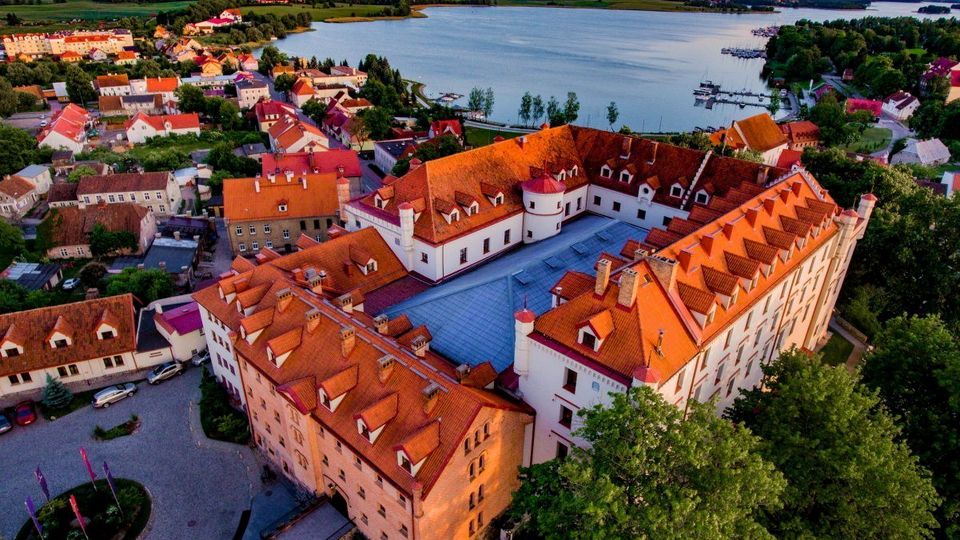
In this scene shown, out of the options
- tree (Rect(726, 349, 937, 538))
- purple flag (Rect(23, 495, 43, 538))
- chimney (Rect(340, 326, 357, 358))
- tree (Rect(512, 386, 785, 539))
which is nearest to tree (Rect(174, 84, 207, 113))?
purple flag (Rect(23, 495, 43, 538))

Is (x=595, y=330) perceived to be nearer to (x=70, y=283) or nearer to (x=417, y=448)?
(x=417, y=448)

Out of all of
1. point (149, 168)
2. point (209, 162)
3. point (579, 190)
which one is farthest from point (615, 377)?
point (149, 168)

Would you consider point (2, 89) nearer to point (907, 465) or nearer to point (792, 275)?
point (792, 275)

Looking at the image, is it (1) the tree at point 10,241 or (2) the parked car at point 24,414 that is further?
(1) the tree at point 10,241

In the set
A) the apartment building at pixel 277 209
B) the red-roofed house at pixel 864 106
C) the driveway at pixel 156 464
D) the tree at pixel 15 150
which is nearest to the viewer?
the driveway at pixel 156 464

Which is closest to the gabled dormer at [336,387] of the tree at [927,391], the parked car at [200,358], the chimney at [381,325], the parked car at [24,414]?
the chimney at [381,325]

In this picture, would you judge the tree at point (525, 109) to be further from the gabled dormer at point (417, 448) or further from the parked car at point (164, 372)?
the gabled dormer at point (417, 448)

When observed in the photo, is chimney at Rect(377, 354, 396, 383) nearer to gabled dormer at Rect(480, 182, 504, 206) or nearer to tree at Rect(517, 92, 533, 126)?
gabled dormer at Rect(480, 182, 504, 206)
